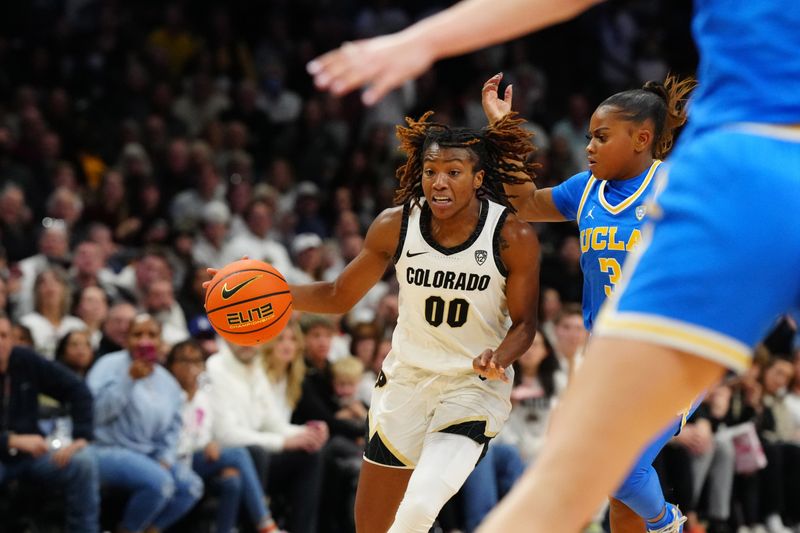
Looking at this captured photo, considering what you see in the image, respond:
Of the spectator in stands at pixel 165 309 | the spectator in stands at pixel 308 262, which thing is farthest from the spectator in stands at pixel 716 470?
the spectator in stands at pixel 165 309

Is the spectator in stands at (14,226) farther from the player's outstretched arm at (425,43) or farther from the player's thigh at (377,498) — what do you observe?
the player's outstretched arm at (425,43)

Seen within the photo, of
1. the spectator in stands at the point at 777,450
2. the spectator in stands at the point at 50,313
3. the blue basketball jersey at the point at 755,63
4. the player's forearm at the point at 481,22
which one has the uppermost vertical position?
the player's forearm at the point at 481,22

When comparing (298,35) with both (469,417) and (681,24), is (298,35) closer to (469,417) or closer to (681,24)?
(681,24)

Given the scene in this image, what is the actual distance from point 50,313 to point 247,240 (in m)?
2.50

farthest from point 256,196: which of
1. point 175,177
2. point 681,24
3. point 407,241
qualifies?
point 681,24

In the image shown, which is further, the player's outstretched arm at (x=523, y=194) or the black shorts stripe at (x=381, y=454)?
the player's outstretched arm at (x=523, y=194)

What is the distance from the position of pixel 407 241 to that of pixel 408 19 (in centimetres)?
1002

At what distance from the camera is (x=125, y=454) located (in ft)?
23.4

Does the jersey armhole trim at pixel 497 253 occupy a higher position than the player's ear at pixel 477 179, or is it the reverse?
the player's ear at pixel 477 179

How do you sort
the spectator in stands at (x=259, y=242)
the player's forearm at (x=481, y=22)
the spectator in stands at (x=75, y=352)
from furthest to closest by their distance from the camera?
the spectator in stands at (x=259, y=242) → the spectator in stands at (x=75, y=352) → the player's forearm at (x=481, y=22)

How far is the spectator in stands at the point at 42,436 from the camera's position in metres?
6.83

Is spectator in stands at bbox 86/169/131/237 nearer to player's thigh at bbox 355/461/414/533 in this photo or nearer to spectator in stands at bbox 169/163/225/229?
spectator in stands at bbox 169/163/225/229

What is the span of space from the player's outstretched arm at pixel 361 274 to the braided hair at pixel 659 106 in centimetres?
106

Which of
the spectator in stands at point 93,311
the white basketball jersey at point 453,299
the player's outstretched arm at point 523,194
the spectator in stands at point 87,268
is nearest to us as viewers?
the white basketball jersey at point 453,299
